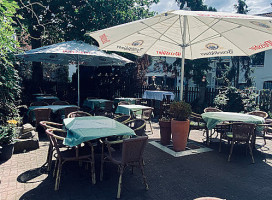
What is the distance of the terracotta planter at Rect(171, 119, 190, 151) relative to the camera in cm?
500

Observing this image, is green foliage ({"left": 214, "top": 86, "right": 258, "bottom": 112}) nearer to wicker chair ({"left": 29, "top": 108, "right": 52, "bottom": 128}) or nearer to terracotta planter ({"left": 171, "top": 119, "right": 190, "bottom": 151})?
terracotta planter ({"left": 171, "top": 119, "right": 190, "bottom": 151})

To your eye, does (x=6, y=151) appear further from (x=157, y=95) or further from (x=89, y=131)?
(x=157, y=95)

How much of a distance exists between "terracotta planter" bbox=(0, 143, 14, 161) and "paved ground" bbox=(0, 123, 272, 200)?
0.12 meters

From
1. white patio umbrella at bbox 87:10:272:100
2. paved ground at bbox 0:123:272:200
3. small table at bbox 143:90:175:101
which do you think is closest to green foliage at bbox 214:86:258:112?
small table at bbox 143:90:175:101

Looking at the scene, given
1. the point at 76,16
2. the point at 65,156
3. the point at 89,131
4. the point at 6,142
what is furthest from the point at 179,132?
the point at 76,16

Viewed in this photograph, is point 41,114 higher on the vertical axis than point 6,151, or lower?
higher

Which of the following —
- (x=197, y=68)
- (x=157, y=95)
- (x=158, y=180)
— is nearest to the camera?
(x=158, y=180)

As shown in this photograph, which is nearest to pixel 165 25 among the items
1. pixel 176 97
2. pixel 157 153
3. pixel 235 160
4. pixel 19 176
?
pixel 157 153

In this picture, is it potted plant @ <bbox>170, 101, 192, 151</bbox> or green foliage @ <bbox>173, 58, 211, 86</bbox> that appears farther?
green foliage @ <bbox>173, 58, 211, 86</bbox>

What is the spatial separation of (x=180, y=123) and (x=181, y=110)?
33 cm

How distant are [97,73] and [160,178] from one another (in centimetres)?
976

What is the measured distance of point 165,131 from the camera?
5.55 metres

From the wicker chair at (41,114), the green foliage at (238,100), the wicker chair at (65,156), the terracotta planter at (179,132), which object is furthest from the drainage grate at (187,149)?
the green foliage at (238,100)

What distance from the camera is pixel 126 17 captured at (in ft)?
36.8
